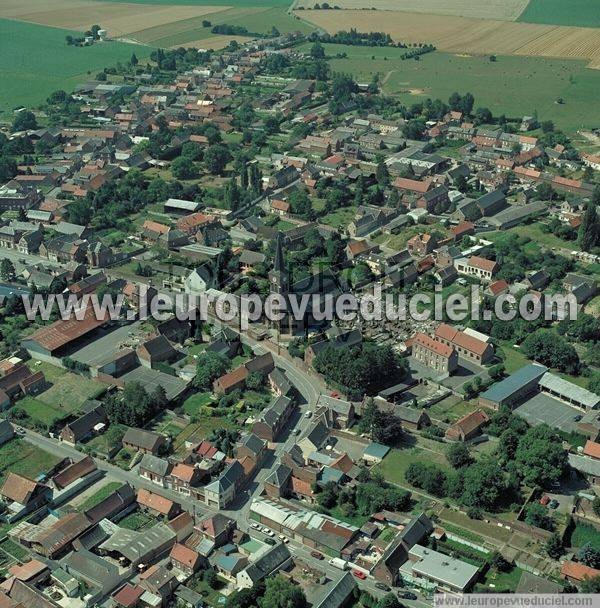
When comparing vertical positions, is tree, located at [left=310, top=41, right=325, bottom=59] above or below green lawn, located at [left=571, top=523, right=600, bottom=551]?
above

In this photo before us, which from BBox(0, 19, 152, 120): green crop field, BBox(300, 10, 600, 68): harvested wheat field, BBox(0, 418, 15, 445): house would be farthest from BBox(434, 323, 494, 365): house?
BBox(300, 10, 600, 68): harvested wheat field

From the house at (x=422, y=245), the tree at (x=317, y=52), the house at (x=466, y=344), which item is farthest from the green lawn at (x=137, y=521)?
the tree at (x=317, y=52)


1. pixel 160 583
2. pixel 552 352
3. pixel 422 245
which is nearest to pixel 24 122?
pixel 422 245

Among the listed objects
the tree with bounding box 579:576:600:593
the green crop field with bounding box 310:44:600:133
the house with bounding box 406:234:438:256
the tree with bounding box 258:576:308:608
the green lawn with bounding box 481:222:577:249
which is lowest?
the tree with bounding box 579:576:600:593

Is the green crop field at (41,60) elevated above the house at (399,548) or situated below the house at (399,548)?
above

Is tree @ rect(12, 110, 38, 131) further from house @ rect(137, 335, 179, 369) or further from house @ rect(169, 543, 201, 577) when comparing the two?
house @ rect(169, 543, 201, 577)

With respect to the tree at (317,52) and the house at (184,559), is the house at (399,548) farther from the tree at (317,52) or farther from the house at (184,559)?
the tree at (317,52)
